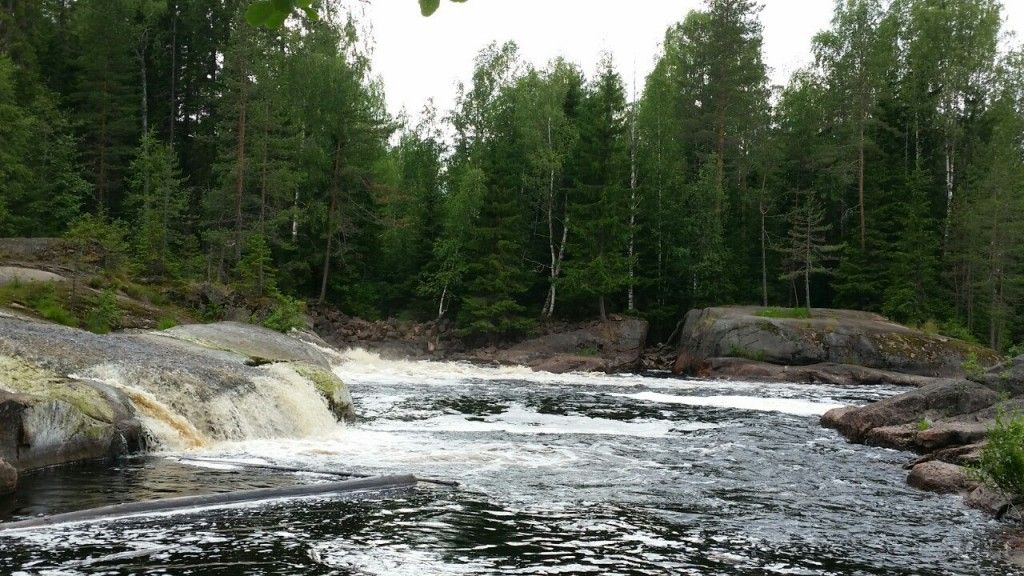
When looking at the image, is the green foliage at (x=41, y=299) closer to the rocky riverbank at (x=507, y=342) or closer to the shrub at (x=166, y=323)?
the shrub at (x=166, y=323)

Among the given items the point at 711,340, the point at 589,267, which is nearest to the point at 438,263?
the point at 589,267

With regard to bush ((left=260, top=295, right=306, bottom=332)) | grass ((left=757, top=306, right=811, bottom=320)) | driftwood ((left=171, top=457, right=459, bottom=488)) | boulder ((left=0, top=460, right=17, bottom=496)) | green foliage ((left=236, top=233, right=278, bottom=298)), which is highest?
green foliage ((left=236, top=233, right=278, bottom=298))

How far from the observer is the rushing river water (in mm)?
7223

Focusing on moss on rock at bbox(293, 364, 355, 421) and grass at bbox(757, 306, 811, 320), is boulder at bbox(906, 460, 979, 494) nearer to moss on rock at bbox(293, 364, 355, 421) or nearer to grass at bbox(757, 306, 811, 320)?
moss on rock at bbox(293, 364, 355, 421)

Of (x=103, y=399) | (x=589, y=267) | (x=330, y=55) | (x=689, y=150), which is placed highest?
(x=330, y=55)

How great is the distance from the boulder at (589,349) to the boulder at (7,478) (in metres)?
26.2

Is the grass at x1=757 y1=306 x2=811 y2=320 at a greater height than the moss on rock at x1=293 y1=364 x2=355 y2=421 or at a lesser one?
greater

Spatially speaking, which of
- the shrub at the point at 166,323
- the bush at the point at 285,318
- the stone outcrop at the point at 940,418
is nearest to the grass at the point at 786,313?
the stone outcrop at the point at 940,418

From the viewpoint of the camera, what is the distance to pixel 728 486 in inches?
441

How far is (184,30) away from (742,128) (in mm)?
31959

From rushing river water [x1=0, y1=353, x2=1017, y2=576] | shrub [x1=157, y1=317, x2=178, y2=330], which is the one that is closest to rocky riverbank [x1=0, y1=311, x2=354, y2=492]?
rushing river water [x1=0, y1=353, x2=1017, y2=576]

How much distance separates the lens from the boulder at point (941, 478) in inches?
433

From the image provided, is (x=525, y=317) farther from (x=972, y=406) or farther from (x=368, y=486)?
(x=368, y=486)

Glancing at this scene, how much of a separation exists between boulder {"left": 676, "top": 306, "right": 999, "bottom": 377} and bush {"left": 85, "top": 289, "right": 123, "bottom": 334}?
21.7m
